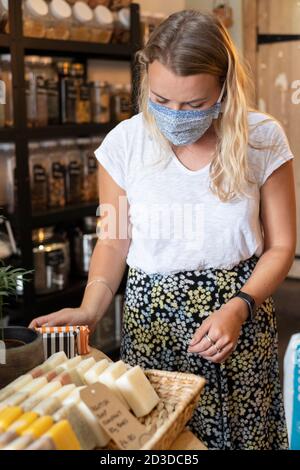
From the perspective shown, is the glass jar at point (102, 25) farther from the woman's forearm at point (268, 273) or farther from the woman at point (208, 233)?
the woman's forearm at point (268, 273)

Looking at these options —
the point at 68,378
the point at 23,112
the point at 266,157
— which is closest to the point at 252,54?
the point at 23,112

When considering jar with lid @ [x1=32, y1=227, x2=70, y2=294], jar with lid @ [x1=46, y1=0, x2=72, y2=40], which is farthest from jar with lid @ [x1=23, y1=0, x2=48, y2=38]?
jar with lid @ [x1=32, y1=227, x2=70, y2=294]

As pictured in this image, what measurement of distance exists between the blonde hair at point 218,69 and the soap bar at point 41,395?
2.13 feet

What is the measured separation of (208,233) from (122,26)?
6.43 ft

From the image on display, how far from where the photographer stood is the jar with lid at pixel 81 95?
3.01 metres

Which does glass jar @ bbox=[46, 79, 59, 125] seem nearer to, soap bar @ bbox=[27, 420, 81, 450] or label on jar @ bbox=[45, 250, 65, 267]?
label on jar @ bbox=[45, 250, 65, 267]

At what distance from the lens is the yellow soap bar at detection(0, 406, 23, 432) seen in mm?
929

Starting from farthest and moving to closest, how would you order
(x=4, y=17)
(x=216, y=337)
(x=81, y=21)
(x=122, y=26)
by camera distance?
(x=122, y=26)
(x=81, y=21)
(x=4, y=17)
(x=216, y=337)

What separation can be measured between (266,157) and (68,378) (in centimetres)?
75

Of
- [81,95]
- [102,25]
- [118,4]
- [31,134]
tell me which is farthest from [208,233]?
[118,4]

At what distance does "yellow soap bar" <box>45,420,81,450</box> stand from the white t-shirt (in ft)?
2.25

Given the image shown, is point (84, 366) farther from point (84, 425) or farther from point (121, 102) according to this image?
point (121, 102)

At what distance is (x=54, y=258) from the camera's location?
2955mm
